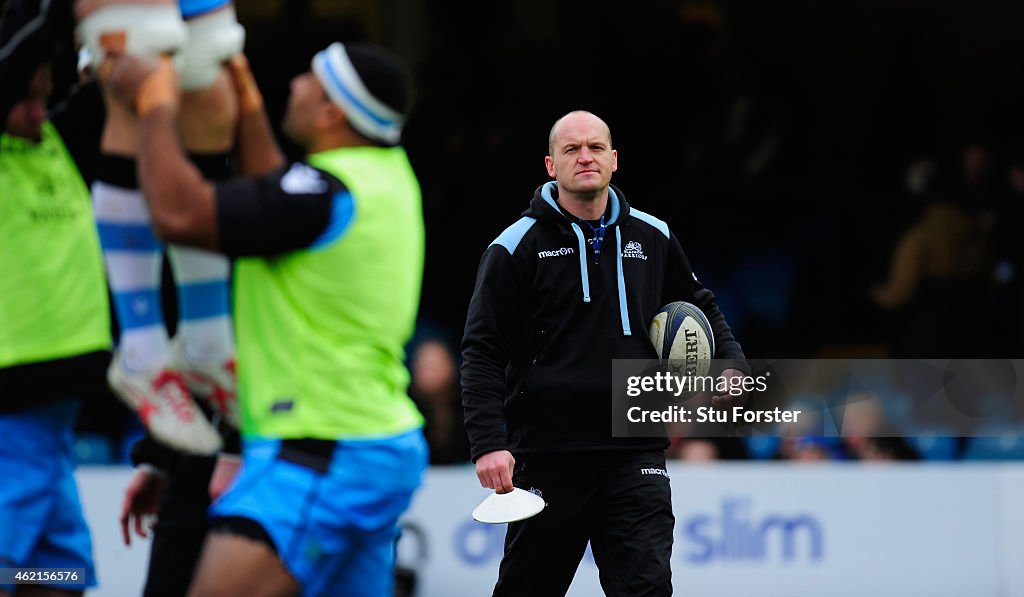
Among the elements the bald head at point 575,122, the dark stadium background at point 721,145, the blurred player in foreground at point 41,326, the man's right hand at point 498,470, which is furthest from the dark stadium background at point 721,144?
the blurred player in foreground at point 41,326

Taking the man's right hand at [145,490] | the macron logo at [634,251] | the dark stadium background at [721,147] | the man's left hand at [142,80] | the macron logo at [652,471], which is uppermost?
the dark stadium background at [721,147]

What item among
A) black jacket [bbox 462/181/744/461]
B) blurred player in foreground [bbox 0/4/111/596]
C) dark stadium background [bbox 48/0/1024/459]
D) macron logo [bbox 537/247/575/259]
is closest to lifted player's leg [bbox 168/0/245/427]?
blurred player in foreground [bbox 0/4/111/596]

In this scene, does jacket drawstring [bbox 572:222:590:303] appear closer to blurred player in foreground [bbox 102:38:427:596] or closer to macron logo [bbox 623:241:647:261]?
macron logo [bbox 623:241:647:261]

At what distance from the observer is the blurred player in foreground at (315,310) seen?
393cm

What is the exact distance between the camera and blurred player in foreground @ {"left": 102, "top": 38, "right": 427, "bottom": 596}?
12.9ft

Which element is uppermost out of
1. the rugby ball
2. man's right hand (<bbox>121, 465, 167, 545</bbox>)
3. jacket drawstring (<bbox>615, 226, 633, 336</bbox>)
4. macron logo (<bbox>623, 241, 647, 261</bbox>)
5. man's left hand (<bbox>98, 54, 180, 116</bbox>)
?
man's left hand (<bbox>98, 54, 180, 116</bbox>)

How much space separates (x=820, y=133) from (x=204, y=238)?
10.2 m

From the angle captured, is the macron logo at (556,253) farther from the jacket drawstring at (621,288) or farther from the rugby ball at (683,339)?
the rugby ball at (683,339)

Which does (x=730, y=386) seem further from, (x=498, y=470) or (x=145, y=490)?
(x=145, y=490)

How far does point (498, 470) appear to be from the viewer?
5266mm

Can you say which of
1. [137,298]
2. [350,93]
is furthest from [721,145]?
[137,298]

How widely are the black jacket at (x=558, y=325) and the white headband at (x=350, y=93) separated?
1419 mm

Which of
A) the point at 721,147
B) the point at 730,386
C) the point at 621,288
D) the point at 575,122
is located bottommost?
the point at 730,386

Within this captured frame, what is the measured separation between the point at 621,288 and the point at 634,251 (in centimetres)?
17
